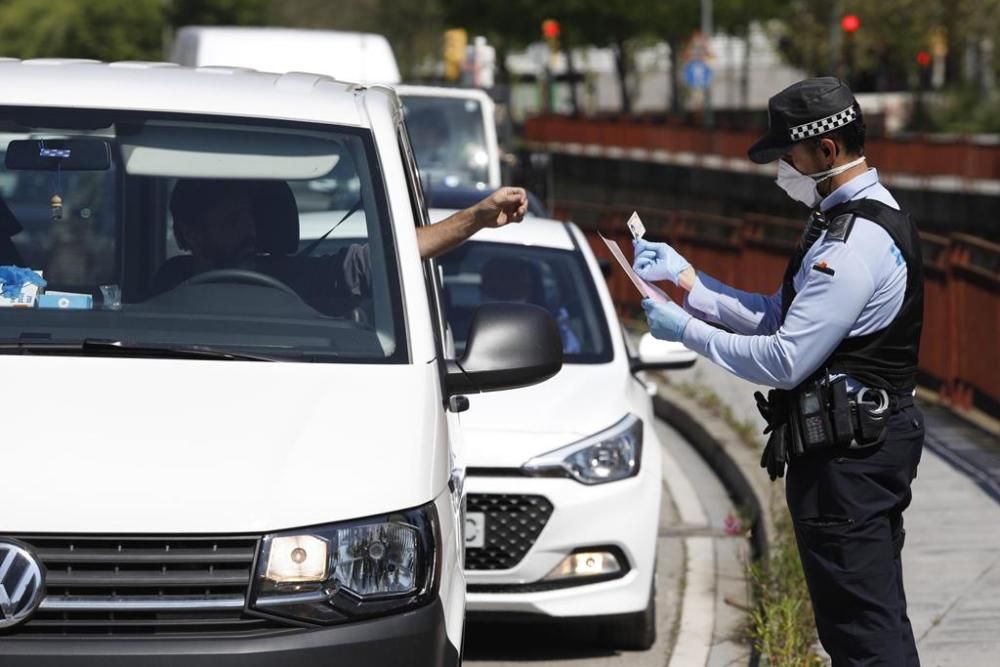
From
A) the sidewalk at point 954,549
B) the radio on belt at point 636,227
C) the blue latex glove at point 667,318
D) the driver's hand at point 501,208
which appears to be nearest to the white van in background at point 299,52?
the sidewalk at point 954,549

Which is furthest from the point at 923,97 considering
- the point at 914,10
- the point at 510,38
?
the point at 510,38

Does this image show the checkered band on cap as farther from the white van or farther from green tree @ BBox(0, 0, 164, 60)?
green tree @ BBox(0, 0, 164, 60)

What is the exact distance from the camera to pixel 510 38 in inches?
2653

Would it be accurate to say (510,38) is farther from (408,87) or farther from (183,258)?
(183,258)

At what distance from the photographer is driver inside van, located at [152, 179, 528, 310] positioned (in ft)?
15.4

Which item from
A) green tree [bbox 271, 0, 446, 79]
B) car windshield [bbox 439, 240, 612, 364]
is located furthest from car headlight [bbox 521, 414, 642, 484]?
green tree [bbox 271, 0, 446, 79]

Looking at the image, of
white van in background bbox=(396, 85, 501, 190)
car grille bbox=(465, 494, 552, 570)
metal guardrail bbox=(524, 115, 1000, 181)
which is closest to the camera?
car grille bbox=(465, 494, 552, 570)

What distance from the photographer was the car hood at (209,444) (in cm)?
368

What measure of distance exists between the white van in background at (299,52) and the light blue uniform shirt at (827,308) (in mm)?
13071

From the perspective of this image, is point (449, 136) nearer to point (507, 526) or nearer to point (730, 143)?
point (507, 526)

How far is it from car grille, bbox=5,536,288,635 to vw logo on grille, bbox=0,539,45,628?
20mm

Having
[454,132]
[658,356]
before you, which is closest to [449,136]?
[454,132]

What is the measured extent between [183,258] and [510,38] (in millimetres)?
63446

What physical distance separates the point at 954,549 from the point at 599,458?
1.90 meters
